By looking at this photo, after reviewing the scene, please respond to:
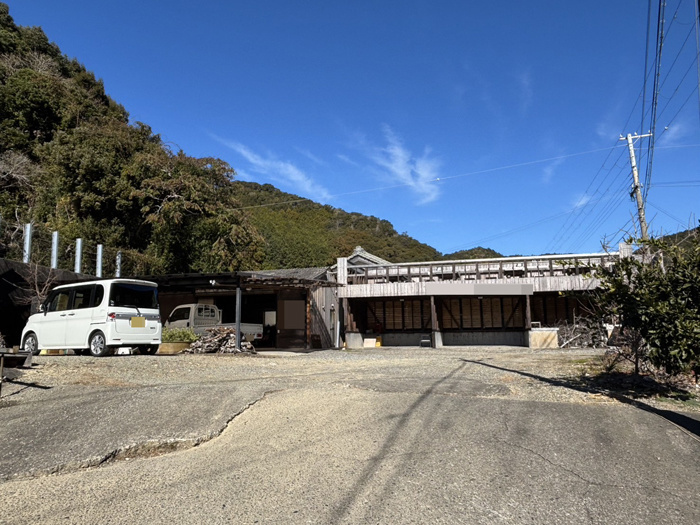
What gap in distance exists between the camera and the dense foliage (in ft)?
21.9

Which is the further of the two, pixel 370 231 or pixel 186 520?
pixel 370 231

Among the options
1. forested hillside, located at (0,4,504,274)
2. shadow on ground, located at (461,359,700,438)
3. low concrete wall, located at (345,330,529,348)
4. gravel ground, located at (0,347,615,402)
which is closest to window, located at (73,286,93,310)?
gravel ground, located at (0,347,615,402)

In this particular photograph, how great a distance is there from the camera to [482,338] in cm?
2353

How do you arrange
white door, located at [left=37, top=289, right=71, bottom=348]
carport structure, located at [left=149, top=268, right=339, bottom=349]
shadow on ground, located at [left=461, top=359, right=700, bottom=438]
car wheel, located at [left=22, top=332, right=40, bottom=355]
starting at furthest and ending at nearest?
carport structure, located at [left=149, top=268, right=339, bottom=349], car wheel, located at [left=22, top=332, right=40, bottom=355], white door, located at [left=37, top=289, right=71, bottom=348], shadow on ground, located at [left=461, top=359, right=700, bottom=438]

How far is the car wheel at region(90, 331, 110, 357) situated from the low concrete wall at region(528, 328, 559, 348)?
649 inches

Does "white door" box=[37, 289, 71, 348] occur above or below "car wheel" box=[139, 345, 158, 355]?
above

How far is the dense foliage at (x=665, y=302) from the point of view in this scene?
21.9ft

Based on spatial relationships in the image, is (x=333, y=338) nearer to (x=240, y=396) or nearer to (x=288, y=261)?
(x=240, y=396)

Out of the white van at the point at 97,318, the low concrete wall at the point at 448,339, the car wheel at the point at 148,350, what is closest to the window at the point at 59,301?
the white van at the point at 97,318

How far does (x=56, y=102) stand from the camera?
30.6 m

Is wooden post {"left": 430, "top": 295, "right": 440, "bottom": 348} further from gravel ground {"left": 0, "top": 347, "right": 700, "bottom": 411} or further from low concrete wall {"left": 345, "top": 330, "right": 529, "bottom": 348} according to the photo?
gravel ground {"left": 0, "top": 347, "right": 700, "bottom": 411}

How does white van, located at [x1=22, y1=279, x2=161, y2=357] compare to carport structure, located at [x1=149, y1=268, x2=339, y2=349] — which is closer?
white van, located at [x1=22, y1=279, x2=161, y2=357]

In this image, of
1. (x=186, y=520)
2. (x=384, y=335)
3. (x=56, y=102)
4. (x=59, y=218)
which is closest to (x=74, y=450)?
(x=186, y=520)

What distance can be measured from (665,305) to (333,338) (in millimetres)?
16401
